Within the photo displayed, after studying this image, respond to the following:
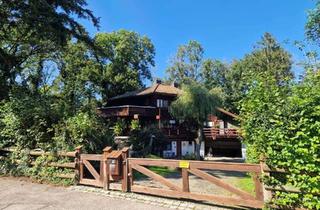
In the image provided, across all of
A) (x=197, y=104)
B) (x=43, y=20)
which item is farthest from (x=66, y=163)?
(x=197, y=104)

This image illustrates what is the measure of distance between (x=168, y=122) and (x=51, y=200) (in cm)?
2200

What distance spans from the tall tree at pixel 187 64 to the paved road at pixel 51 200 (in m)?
37.0

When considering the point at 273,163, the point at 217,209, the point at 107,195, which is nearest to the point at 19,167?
the point at 107,195

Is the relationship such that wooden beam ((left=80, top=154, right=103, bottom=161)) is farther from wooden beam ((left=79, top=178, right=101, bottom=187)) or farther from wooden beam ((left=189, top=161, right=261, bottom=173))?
wooden beam ((left=189, top=161, right=261, bottom=173))

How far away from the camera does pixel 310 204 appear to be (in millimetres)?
A: 4957

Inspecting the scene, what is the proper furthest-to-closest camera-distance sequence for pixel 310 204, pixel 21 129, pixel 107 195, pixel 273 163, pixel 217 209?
1. pixel 21 129
2. pixel 107 195
3. pixel 217 209
4. pixel 273 163
5. pixel 310 204

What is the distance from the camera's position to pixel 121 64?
115 feet

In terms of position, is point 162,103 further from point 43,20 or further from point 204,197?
point 204,197

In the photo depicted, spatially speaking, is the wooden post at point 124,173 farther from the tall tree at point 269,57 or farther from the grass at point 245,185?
the tall tree at point 269,57

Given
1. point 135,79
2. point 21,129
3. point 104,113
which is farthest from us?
point 135,79

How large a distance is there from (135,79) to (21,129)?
25.8 m

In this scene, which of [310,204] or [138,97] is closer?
[310,204]

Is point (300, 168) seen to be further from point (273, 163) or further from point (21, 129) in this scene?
point (21, 129)

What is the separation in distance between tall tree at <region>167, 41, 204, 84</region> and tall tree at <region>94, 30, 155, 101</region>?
718 cm
